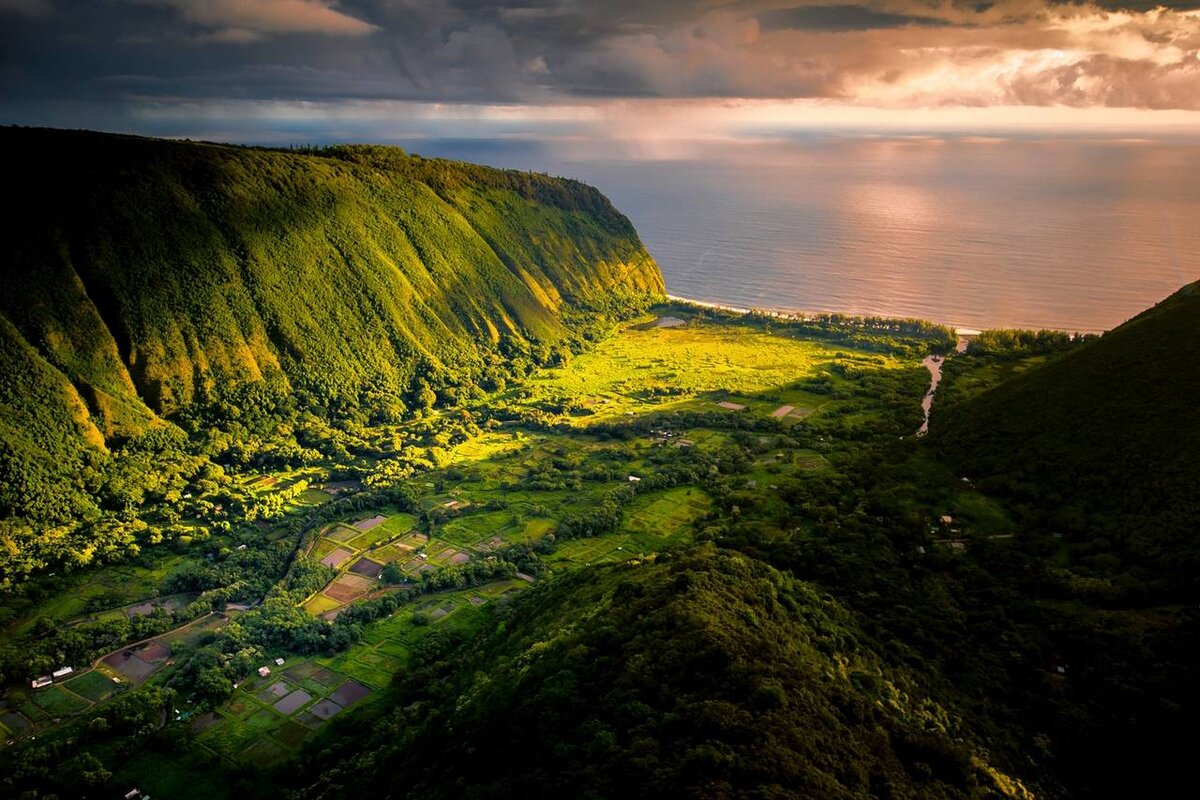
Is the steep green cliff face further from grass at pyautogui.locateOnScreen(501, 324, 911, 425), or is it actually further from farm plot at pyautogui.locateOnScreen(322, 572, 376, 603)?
farm plot at pyautogui.locateOnScreen(322, 572, 376, 603)

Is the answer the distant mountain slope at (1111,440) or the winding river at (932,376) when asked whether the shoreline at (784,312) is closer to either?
the winding river at (932,376)

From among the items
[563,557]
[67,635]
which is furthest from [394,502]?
[67,635]

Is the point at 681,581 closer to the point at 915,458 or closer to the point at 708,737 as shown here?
the point at 708,737

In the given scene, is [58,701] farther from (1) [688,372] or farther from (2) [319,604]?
(1) [688,372]

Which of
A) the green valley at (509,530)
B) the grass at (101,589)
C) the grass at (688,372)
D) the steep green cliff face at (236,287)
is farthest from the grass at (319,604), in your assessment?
the grass at (688,372)

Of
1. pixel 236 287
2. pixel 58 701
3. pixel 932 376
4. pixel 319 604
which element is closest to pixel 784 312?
pixel 932 376

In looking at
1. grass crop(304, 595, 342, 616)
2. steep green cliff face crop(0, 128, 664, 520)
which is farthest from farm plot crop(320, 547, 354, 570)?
steep green cliff face crop(0, 128, 664, 520)
